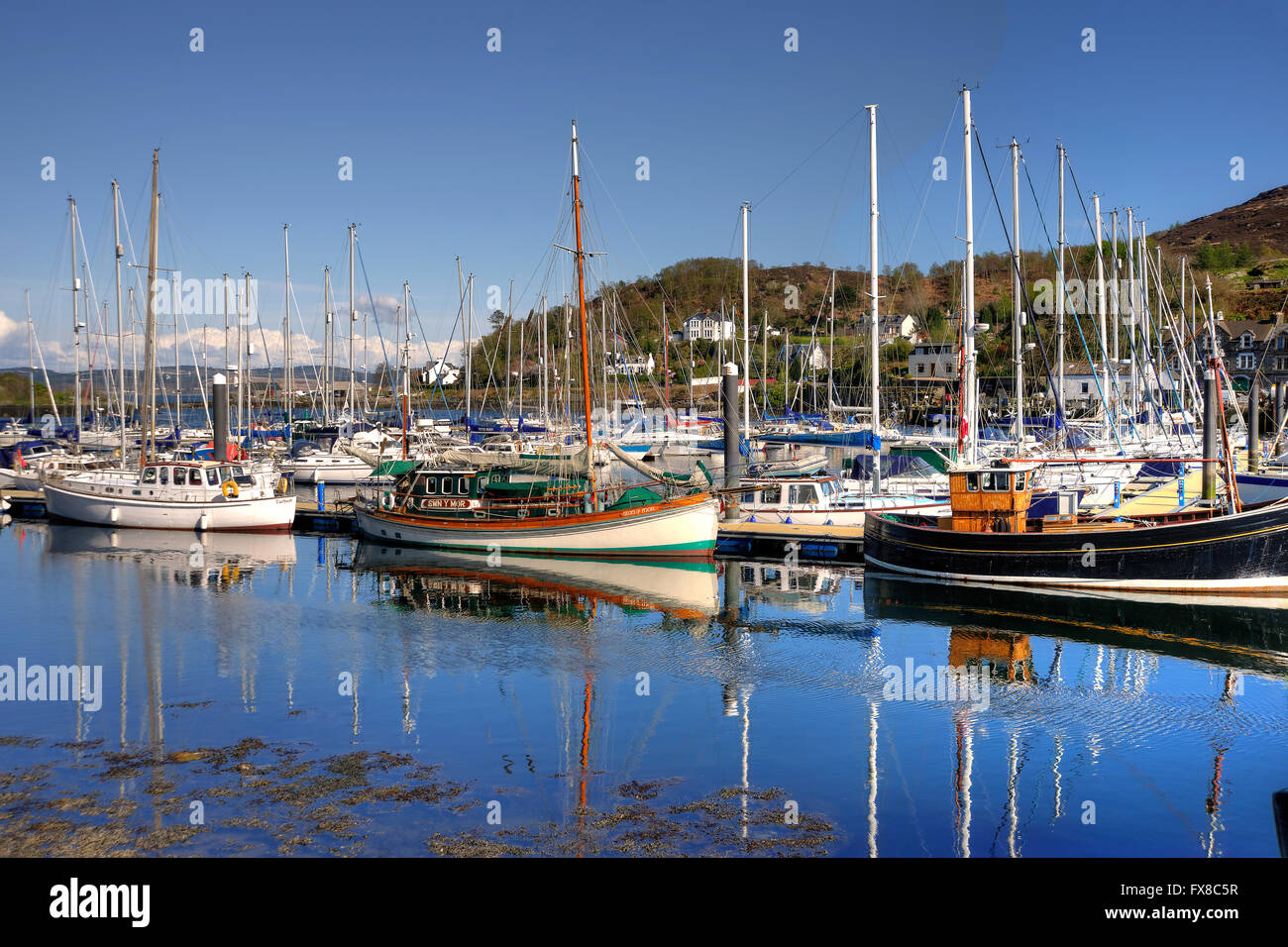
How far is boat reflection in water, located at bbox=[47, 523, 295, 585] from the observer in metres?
33.9

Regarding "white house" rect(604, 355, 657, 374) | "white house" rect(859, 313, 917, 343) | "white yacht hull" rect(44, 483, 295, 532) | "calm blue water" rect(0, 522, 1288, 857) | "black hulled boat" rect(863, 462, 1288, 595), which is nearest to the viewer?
"calm blue water" rect(0, 522, 1288, 857)

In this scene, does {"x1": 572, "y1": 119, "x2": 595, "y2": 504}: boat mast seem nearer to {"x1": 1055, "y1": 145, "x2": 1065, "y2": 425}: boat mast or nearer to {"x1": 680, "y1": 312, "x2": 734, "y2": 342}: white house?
{"x1": 1055, "y1": 145, "x2": 1065, "y2": 425}: boat mast

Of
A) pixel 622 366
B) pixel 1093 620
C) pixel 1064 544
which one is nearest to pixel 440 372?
pixel 622 366

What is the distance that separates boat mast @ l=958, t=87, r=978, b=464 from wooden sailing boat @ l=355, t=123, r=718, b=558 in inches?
338

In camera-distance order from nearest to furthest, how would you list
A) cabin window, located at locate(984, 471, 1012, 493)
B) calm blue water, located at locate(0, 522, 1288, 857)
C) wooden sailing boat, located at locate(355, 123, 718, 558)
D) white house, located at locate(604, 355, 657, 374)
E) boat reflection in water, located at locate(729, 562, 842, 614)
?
1. calm blue water, located at locate(0, 522, 1288, 857)
2. boat reflection in water, located at locate(729, 562, 842, 614)
3. cabin window, located at locate(984, 471, 1012, 493)
4. wooden sailing boat, located at locate(355, 123, 718, 558)
5. white house, located at locate(604, 355, 657, 374)

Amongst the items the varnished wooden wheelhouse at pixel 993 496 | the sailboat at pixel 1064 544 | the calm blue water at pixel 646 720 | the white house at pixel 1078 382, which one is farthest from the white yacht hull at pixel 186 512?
the white house at pixel 1078 382

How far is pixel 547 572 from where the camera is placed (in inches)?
1339

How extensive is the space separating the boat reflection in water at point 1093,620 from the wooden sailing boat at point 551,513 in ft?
22.9

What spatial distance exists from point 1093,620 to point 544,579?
Result: 16.2 m

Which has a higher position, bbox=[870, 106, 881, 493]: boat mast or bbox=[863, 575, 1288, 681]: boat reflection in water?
bbox=[870, 106, 881, 493]: boat mast

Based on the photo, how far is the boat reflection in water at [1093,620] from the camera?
881 inches
